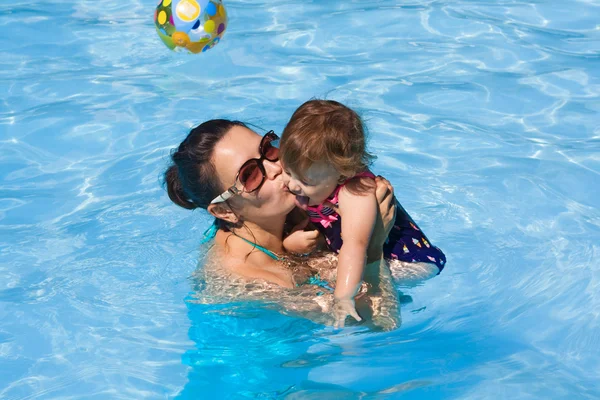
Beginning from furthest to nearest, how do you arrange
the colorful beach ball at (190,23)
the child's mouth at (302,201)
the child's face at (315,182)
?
1. the colorful beach ball at (190,23)
2. the child's mouth at (302,201)
3. the child's face at (315,182)

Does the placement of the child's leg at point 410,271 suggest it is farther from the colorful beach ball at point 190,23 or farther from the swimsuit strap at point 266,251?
the colorful beach ball at point 190,23

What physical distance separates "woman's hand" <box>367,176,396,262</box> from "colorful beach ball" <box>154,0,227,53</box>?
7.29 ft

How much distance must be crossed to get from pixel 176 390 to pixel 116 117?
3374mm

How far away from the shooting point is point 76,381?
14.2 feet

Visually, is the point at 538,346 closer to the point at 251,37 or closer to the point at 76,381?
the point at 76,381

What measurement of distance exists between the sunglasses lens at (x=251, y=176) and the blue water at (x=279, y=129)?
2.40ft

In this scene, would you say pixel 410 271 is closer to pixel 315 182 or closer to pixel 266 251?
pixel 266 251

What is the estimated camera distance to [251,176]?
396 centimetres

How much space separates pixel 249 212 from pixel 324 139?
0.74m

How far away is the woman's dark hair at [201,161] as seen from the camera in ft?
13.1

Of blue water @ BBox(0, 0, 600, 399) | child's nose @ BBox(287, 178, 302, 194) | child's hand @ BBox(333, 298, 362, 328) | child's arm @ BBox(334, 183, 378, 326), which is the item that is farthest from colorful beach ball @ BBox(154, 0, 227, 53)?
child's hand @ BBox(333, 298, 362, 328)

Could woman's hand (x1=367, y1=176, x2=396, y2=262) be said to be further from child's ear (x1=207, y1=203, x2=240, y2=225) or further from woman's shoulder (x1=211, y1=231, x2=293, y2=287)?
child's ear (x1=207, y1=203, x2=240, y2=225)

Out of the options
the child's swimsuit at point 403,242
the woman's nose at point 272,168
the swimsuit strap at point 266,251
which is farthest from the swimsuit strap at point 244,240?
the woman's nose at point 272,168

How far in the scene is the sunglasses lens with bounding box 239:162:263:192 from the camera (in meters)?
3.94
